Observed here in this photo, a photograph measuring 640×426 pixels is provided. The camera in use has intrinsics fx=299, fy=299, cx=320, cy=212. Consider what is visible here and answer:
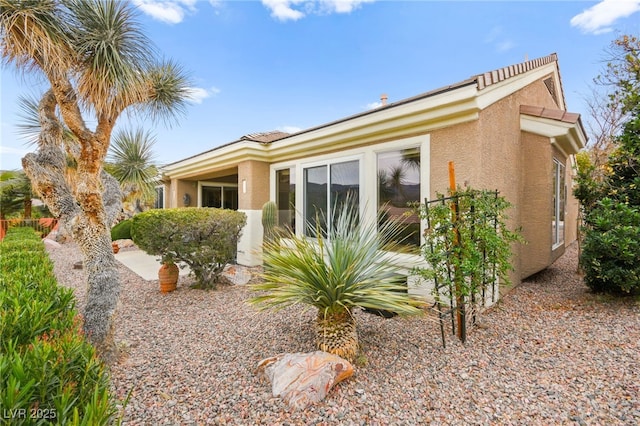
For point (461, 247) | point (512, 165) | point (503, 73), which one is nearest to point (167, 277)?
point (461, 247)

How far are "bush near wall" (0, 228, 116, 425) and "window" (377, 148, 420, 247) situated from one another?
215 inches

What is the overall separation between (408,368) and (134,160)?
13.1 metres

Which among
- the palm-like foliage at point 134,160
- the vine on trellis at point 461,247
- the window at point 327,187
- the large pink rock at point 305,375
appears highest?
the palm-like foliage at point 134,160

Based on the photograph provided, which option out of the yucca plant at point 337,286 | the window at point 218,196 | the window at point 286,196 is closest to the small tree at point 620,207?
the yucca plant at point 337,286

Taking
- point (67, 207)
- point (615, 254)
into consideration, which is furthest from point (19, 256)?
point (615, 254)

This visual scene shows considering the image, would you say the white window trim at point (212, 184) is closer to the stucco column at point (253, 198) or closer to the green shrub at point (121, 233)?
the green shrub at point (121, 233)

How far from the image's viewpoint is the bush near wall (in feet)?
4.94

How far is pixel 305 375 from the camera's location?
123 inches

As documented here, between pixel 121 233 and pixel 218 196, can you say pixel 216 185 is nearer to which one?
pixel 218 196

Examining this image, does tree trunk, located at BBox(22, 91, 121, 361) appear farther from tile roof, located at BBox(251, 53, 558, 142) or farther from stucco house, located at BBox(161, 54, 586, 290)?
tile roof, located at BBox(251, 53, 558, 142)

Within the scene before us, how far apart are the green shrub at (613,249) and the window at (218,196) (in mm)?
14781

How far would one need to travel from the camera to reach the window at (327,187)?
7.68 m

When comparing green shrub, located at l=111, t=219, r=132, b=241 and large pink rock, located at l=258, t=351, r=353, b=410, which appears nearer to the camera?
large pink rock, located at l=258, t=351, r=353, b=410

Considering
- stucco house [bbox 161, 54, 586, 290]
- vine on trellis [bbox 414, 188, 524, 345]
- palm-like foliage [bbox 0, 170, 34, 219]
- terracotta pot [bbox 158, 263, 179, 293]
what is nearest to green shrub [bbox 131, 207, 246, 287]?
terracotta pot [bbox 158, 263, 179, 293]
